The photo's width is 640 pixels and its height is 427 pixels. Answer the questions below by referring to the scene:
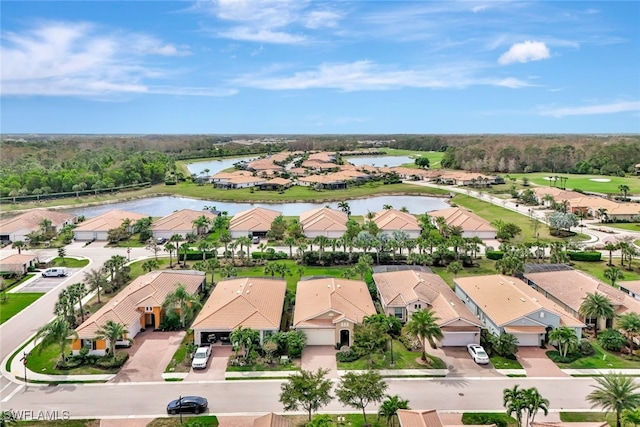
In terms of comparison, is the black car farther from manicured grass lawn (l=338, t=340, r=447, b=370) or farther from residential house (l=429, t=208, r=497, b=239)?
Result: residential house (l=429, t=208, r=497, b=239)

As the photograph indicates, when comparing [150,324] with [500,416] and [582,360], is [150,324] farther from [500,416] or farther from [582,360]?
[582,360]

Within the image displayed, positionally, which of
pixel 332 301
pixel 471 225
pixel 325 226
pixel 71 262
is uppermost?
pixel 471 225

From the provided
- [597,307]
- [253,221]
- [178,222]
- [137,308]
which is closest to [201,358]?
[137,308]

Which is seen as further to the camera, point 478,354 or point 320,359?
point 320,359

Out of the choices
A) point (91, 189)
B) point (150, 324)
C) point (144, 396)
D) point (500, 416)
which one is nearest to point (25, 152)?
point (91, 189)

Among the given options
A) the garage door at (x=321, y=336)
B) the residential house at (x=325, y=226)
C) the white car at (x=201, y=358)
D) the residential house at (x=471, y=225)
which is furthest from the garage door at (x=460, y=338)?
the residential house at (x=325, y=226)

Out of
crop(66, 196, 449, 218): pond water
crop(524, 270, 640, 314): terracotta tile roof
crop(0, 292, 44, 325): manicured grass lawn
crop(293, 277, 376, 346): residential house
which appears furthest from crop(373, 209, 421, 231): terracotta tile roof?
crop(0, 292, 44, 325): manicured grass lawn

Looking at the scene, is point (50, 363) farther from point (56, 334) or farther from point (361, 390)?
point (361, 390)

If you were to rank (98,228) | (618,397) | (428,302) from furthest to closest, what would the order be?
(98,228), (428,302), (618,397)
